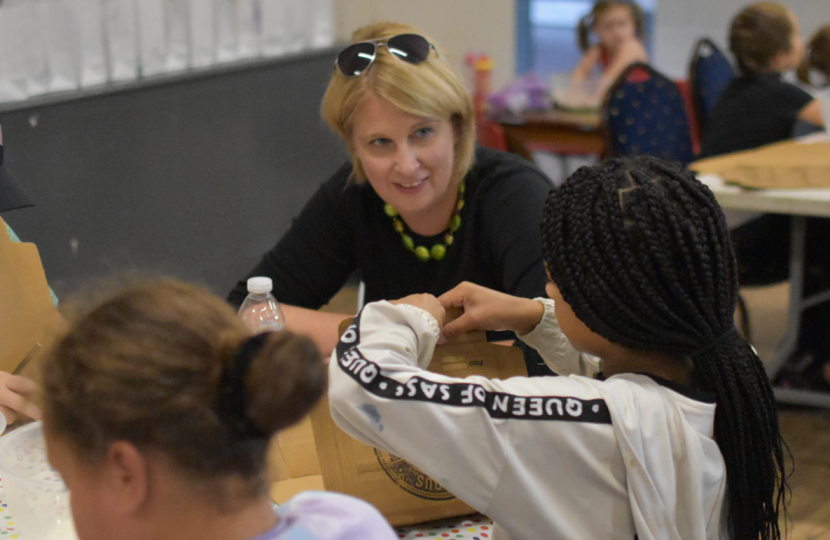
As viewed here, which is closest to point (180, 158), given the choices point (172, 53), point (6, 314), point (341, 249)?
point (172, 53)

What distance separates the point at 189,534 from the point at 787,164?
2.23m

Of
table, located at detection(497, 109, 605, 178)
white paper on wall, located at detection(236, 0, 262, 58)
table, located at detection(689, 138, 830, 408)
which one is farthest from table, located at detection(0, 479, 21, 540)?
table, located at detection(497, 109, 605, 178)

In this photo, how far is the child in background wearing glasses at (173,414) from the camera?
0.65 m

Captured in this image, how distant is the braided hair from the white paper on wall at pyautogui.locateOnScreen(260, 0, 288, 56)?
9.09 ft

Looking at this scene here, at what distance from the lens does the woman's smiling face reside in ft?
5.25

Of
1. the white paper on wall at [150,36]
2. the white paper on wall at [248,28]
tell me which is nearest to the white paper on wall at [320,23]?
the white paper on wall at [248,28]

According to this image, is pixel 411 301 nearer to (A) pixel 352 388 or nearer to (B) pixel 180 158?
(A) pixel 352 388

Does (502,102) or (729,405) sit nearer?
(729,405)

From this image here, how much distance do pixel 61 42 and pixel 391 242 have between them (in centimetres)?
146

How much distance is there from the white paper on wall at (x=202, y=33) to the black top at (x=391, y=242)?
1536 millimetres

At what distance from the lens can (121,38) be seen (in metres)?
2.76

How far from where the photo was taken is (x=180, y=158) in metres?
3.08

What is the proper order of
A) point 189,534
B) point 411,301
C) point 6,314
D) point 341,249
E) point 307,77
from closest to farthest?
point 189,534 < point 411,301 < point 6,314 < point 341,249 < point 307,77

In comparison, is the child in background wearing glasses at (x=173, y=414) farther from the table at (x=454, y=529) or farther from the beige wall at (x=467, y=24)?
the beige wall at (x=467, y=24)
